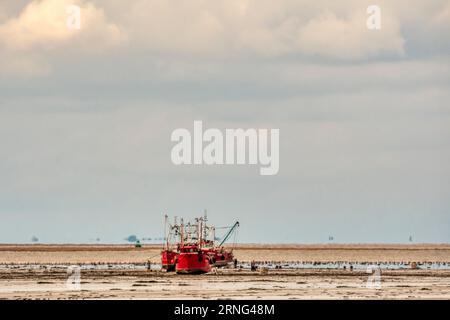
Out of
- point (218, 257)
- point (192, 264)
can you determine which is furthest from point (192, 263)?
point (218, 257)

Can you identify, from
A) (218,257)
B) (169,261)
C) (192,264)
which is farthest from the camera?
(218,257)

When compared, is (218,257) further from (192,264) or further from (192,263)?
(192,263)

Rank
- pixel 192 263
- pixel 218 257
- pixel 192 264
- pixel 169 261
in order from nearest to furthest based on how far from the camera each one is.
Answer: pixel 192 263 → pixel 192 264 → pixel 169 261 → pixel 218 257

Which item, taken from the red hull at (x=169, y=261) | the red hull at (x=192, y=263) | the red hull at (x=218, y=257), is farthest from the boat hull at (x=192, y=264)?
the red hull at (x=218, y=257)

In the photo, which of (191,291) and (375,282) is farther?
(375,282)

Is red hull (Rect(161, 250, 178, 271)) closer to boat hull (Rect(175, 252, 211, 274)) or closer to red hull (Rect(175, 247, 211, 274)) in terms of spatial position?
red hull (Rect(175, 247, 211, 274))

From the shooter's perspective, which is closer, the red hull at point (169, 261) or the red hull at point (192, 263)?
the red hull at point (192, 263)

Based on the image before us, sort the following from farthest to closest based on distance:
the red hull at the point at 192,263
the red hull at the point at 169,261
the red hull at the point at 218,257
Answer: the red hull at the point at 218,257 < the red hull at the point at 169,261 < the red hull at the point at 192,263

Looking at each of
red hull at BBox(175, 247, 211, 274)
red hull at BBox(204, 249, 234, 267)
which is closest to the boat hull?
red hull at BBox(175, 247, 211, 274)

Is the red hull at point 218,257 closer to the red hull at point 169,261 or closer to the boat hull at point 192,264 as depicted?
the red hull at point 169,261

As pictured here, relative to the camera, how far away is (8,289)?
110 metres
